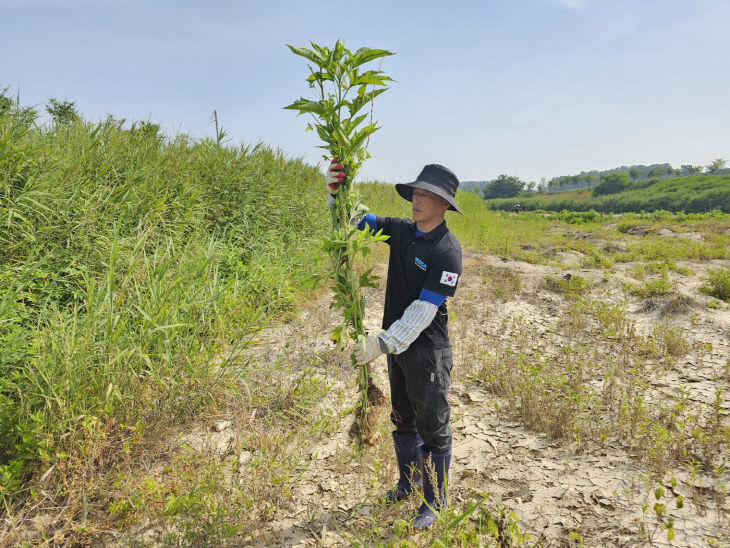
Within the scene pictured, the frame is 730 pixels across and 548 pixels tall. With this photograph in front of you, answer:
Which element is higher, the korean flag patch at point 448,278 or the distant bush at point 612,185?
the distant bush at point 612,185

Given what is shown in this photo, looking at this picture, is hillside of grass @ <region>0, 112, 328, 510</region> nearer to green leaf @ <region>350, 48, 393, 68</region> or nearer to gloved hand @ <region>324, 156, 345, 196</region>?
gloved hand @ <region>324, 156, 345, 196</region>

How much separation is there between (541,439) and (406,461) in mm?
1435

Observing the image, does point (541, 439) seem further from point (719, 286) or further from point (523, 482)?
point (719, 286)

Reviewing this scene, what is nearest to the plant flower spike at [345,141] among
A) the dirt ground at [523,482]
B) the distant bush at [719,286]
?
the dirt ground at [523,482]

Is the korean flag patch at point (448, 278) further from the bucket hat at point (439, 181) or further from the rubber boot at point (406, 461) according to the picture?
the rubber boot at point (406, 461)

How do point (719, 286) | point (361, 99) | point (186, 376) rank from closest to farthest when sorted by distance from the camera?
point (361, 99) → point (186, 376) → point (719, 286)

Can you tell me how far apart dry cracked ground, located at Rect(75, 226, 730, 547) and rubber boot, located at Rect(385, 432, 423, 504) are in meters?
0.11

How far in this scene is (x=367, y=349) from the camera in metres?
2.17

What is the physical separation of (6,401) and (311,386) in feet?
7.23

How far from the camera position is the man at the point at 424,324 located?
86.0 inches

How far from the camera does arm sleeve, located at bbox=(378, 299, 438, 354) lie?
2.13 m

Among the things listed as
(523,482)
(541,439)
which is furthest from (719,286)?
(523,482)

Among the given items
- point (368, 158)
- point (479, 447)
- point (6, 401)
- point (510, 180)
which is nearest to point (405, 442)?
point (479, 447)

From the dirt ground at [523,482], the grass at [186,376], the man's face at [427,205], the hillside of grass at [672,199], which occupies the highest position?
the hillside of grass at [672,199]
